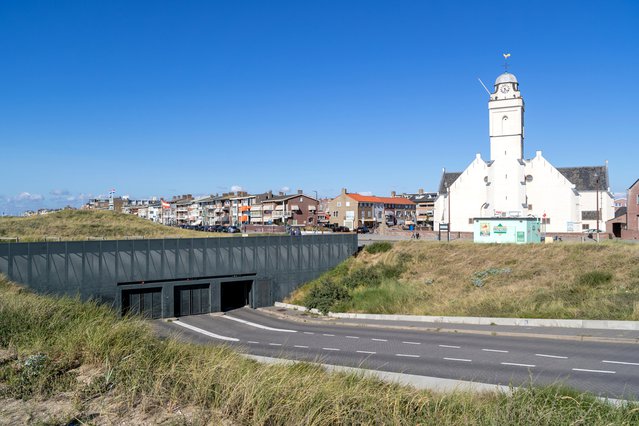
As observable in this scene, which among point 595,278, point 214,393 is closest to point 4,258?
point 214,393

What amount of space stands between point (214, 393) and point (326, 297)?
98.5 ft

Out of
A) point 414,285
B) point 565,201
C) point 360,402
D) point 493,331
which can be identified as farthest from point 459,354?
point 565,201

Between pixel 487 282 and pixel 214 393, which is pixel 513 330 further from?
pixel 214 393

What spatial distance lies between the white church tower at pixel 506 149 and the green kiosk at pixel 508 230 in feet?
76.5

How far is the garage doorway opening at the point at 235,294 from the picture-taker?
140 ft

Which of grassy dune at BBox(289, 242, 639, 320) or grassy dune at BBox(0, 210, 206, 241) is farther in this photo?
grassy dune at BBox(0, 210, 206, 241)

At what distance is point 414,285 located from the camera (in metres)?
40.1

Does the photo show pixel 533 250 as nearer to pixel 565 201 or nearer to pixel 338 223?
pixel 565 201

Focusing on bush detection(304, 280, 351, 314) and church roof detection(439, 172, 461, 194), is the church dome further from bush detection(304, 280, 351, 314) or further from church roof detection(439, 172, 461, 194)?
bush detection(304, 280, 351, 314)

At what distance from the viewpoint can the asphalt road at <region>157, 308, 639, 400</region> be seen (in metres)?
15.8

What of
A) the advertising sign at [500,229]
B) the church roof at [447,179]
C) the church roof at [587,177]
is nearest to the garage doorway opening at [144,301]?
the advertising sign at [500,229]

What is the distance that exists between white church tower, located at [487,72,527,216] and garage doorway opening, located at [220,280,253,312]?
138 ft

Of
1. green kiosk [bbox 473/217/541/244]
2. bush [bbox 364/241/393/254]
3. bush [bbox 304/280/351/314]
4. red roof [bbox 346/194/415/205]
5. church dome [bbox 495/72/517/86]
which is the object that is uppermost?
church dome [bbox 495/72/517/86]

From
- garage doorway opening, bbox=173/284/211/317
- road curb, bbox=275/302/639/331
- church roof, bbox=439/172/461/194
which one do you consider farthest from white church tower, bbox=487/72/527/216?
garage doorway opening, bbox=173/284/211/317
